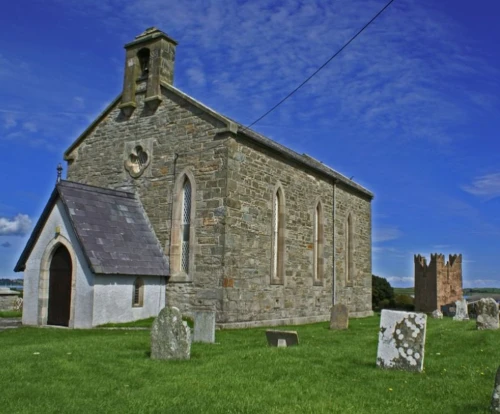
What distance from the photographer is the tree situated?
43.4 metres

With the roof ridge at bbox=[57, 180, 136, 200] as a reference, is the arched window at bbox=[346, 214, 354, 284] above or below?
below

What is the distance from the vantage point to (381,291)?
44031 mm

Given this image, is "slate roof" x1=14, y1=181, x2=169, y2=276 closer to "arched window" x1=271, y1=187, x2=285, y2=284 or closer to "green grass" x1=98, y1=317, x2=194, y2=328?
"green grass" x1=98, y1=317, x2=194, y2=328

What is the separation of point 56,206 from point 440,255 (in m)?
30.1

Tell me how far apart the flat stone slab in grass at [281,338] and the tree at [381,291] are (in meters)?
31.6

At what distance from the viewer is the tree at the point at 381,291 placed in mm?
43406

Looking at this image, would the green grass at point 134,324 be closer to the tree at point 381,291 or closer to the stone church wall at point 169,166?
the stone church wall at point 169,166

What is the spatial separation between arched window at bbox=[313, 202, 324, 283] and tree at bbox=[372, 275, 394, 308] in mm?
20177

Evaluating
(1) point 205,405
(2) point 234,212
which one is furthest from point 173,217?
(1) point 205,405

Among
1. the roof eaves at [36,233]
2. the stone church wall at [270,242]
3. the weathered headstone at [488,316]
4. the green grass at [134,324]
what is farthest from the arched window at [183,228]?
the weathered headstone at [488,316]

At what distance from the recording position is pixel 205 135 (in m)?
18.6

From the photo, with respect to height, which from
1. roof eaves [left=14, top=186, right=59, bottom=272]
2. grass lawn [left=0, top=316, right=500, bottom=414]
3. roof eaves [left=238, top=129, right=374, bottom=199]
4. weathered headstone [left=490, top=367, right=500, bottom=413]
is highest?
roof eaves [left=238, top=129, right=374, bottom=199]

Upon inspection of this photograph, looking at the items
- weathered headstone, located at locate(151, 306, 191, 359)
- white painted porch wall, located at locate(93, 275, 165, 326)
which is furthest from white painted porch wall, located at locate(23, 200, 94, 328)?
weathered headstone, located at locate(151, 306, 191, 359)

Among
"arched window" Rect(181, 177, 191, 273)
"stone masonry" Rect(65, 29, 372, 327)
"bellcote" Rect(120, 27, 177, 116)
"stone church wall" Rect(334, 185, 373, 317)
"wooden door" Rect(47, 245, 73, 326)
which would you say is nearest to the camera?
"wooden door" Rect(47, 245, 73, 326)
